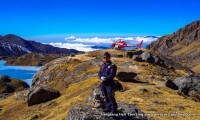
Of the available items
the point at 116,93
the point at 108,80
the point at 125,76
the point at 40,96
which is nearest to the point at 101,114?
the point at 108,80

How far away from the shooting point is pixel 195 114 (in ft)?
111

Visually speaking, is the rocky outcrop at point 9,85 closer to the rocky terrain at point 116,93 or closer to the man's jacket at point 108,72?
the rocky terrain at point 116,93

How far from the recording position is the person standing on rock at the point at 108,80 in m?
25.0

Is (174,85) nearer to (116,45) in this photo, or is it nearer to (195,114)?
(195,114)

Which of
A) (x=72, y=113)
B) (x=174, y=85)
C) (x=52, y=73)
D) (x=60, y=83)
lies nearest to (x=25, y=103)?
(x=60, y=83)

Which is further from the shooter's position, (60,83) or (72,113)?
(60,83)

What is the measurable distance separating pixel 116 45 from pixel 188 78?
117ft

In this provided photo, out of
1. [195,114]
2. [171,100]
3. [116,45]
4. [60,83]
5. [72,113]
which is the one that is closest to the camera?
[72,113]

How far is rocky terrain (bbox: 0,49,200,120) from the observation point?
95.6 ft

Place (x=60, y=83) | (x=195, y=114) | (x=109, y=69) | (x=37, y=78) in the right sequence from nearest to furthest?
(x=109, y=69)
(x=195, y=114)
(x=60, y=83)
(x=37, y=78)

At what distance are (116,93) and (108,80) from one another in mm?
16575

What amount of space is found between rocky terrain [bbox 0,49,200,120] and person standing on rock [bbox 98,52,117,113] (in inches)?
30.5

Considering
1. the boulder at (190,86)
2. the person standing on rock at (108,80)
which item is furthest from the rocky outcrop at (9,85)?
the person standing on rock at (108,80)

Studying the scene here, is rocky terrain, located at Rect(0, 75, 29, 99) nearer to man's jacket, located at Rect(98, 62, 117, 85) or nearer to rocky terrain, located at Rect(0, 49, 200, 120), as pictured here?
rocky terrain, located at Rect(0, 49, 200, 120)
